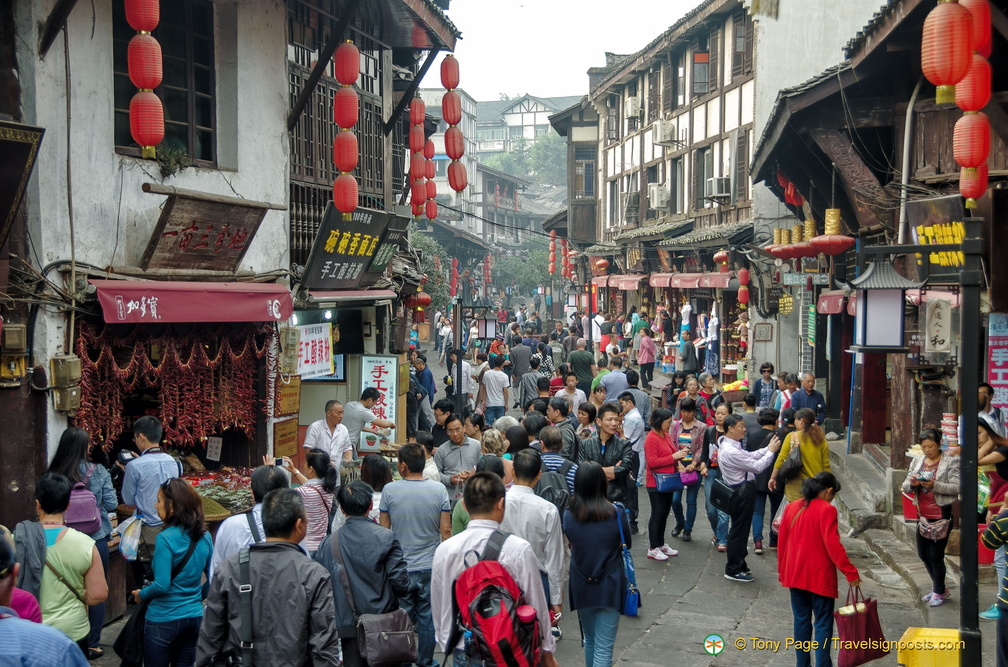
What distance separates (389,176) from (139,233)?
22.4ft

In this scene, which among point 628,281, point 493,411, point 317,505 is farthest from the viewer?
point 628,281

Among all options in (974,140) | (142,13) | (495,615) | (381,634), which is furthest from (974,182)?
(142,13)

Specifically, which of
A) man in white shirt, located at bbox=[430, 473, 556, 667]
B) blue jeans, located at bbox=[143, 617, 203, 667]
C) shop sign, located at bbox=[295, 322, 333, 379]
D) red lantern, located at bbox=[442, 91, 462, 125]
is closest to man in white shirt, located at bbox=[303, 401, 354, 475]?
shop sign, located at bbox=[295, 322, 333, 379]

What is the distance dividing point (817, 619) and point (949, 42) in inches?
189

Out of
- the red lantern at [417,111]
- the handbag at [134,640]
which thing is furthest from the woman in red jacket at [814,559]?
the red lantern at [417,111]

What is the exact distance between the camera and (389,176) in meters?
16.9

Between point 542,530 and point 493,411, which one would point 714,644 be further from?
point 493,411

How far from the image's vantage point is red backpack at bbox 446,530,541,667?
537cm

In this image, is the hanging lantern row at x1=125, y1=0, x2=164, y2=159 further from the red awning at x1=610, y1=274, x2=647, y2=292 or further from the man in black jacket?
the red awning at x1=610, y1=274, x2=647, y2=292

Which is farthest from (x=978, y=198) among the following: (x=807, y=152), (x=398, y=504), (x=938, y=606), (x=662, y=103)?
(x=662, y=103)

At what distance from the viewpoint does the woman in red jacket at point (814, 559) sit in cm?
735

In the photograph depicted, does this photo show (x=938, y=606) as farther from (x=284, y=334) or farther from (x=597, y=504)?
(x=284, y=334)

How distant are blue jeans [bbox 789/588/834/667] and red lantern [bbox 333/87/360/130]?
7.91m

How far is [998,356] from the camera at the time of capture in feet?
33.8
